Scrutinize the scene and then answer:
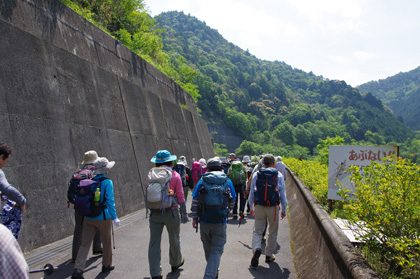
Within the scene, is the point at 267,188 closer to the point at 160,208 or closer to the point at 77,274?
the point at 160,208

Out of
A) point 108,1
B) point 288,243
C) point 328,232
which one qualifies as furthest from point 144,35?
point 328,232

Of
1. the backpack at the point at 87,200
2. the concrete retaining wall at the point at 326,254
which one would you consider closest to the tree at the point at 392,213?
the concrete retaining wall at the point at 326,254

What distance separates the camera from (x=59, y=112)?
28.7 feet

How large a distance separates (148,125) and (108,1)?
1222 centimetres

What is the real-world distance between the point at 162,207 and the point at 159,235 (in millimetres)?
484

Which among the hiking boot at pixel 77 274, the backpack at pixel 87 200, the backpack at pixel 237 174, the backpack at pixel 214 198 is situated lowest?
the hiking boot at pixel 77 274

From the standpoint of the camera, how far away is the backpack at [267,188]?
664 centimetres

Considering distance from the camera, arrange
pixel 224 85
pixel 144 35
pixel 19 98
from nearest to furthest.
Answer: pixel 19 98 → pixel 144 35 → pixel 224 85

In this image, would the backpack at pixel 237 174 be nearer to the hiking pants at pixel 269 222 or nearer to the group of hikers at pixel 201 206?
the hiking pants at pixel 269 222

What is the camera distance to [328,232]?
5.24 m

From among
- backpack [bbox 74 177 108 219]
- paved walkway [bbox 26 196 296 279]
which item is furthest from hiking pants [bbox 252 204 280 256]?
backpack [bbox 74 177 108 219]

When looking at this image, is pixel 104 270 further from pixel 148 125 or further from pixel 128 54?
pixel 128 54

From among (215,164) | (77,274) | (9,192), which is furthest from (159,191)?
(9,192)

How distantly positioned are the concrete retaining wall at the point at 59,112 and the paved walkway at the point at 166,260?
1.99ft
